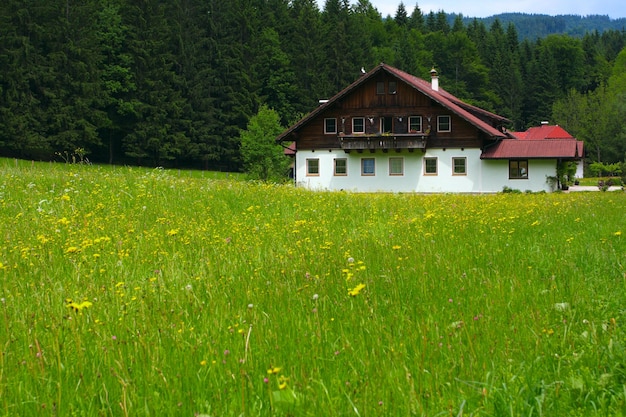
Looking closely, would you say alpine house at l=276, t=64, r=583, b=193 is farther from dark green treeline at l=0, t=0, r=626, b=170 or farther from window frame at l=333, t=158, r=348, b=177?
dark green treeline at l=0, t=0, r=626, b=170

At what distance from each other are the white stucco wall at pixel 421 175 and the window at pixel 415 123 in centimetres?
163

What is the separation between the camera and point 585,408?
274cm

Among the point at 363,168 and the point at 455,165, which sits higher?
the point at 455,165

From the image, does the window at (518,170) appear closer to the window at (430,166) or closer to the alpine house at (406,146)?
the alpine house at (406,146)

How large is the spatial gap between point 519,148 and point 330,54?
4221cm

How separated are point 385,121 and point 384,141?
191 centimetres

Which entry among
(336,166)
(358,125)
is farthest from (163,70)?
(358,125)

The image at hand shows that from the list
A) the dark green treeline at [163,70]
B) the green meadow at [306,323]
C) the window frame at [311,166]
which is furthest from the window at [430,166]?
the green meadow at [306,323]

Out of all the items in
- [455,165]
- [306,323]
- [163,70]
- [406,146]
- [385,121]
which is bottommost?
[306,323]

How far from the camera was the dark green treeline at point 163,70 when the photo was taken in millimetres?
52500

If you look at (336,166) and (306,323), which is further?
(336,166)

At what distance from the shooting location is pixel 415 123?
140 ft

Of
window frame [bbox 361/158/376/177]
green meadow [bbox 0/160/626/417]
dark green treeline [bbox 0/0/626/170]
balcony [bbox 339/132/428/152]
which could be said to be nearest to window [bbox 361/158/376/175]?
window frame [bbox 361/158/376/177]

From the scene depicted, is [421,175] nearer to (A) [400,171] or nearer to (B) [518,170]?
(A) [400,171]
